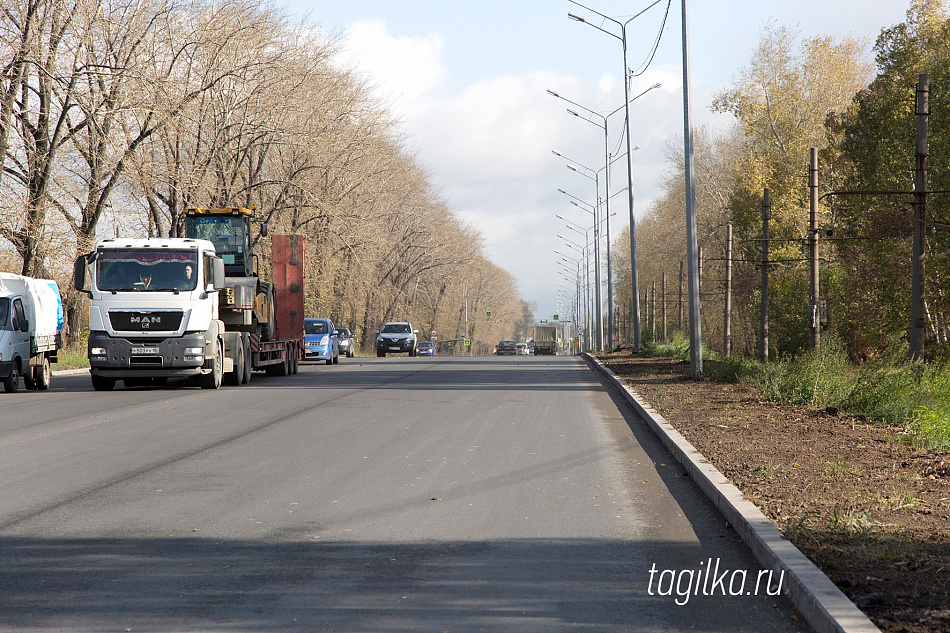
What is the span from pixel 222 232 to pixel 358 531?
19.7 meters

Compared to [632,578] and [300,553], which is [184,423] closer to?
[300,553]

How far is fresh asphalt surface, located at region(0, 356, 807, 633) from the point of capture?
5.16m

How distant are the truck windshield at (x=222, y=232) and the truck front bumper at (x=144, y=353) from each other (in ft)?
15.9

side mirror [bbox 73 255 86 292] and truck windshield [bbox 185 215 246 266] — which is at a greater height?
truck windshield [bbox 185 215 246 266]

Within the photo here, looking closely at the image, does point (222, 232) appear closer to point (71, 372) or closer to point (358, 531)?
point (71, 372)

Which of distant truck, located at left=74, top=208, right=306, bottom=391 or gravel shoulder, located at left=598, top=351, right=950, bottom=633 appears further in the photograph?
distant truck, located at left=74, top=208, right=306, bottom=391

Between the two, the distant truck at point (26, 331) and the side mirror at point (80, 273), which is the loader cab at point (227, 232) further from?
the side mirror at point (80, 273)

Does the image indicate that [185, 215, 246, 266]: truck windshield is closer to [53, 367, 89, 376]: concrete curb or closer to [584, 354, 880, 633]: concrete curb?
[53, 367, 89, 376]: concrete curb

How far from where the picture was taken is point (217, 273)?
21.7 meters

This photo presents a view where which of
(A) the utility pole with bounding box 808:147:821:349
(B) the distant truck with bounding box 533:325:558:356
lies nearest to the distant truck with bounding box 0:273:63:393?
(A) the utility pole with bounding box 808:147:821:349

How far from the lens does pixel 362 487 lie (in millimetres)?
8977

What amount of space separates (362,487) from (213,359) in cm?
1388

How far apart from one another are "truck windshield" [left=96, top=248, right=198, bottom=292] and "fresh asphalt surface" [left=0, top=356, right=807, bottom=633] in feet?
23.1

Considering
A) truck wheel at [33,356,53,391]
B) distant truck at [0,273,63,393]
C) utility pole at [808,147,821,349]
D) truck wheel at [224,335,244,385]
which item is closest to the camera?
distant truck at [0,273,63,393]
